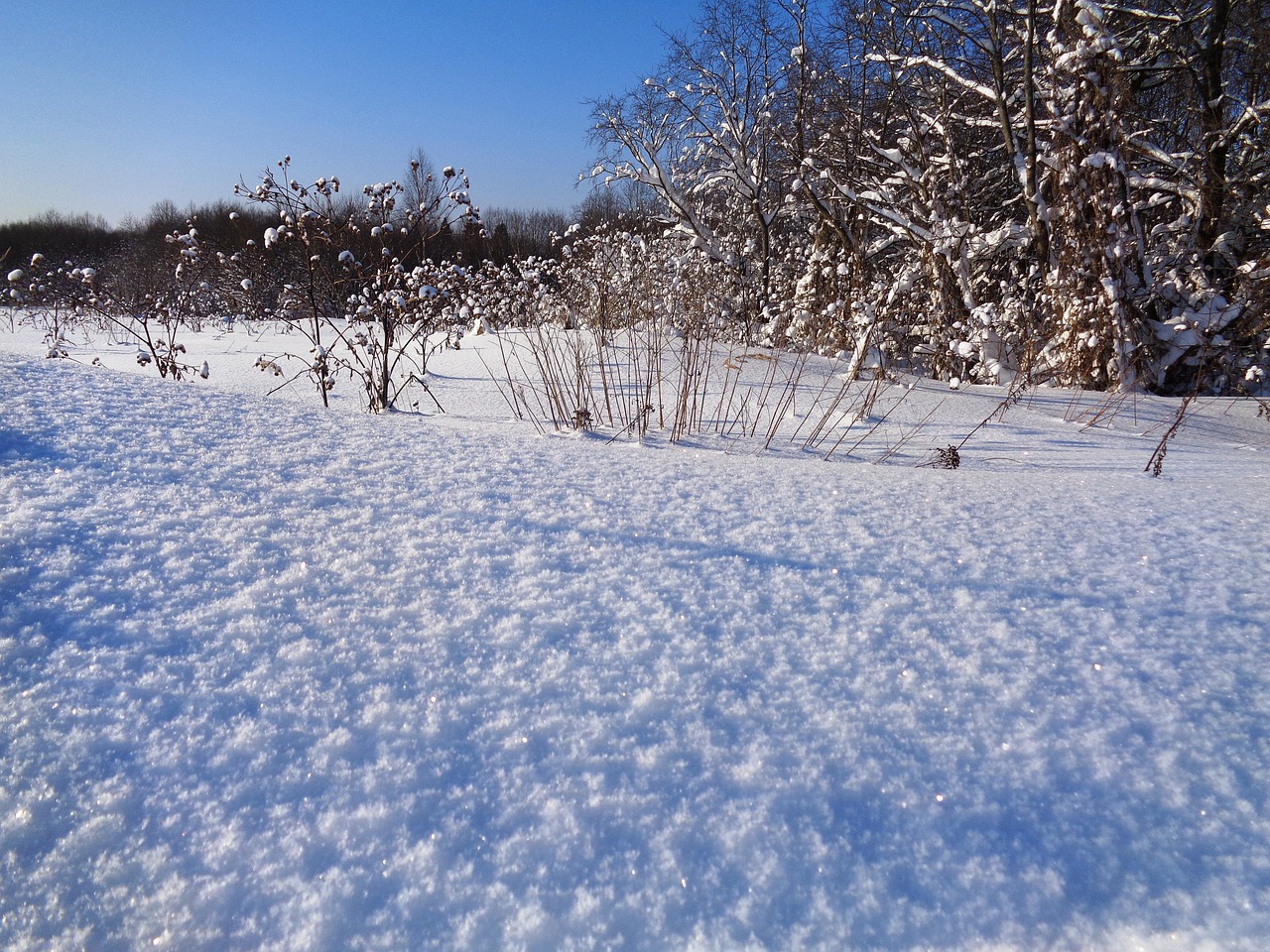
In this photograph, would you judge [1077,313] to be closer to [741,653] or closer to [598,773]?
[741,653]

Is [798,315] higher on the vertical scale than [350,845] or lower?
higher

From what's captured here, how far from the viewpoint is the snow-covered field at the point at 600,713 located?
2.34ft

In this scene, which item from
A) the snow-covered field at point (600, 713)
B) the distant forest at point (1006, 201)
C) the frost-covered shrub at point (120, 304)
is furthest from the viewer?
the frost-covered shrub at point (120, 304)

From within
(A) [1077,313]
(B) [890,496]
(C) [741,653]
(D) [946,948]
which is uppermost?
(A) [1077,313]

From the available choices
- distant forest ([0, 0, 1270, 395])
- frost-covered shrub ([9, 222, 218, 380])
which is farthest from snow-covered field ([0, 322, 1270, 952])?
frost-covered shrub ([9, 222, 218, 380])

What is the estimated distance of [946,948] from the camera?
0.69 meters

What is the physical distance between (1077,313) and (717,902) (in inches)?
189

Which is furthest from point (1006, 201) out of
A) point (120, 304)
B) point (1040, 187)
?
point (120, 304)

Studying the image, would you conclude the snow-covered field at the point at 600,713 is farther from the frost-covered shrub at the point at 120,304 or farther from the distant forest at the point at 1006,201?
the frost-covered shrub at the point at 120,304

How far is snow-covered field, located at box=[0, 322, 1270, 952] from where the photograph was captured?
28.1 inches

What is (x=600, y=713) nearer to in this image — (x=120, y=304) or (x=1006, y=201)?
(x=1006, y=201)

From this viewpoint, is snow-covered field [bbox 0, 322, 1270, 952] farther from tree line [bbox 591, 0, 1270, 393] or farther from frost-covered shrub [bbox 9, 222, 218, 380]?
frost-covered shrub [bbox 9, 222, 218, 380]

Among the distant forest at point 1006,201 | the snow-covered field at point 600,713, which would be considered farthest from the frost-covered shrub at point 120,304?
the snow-covered field at point 600,713

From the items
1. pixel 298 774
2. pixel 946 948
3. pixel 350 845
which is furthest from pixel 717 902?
pixel 298 774
